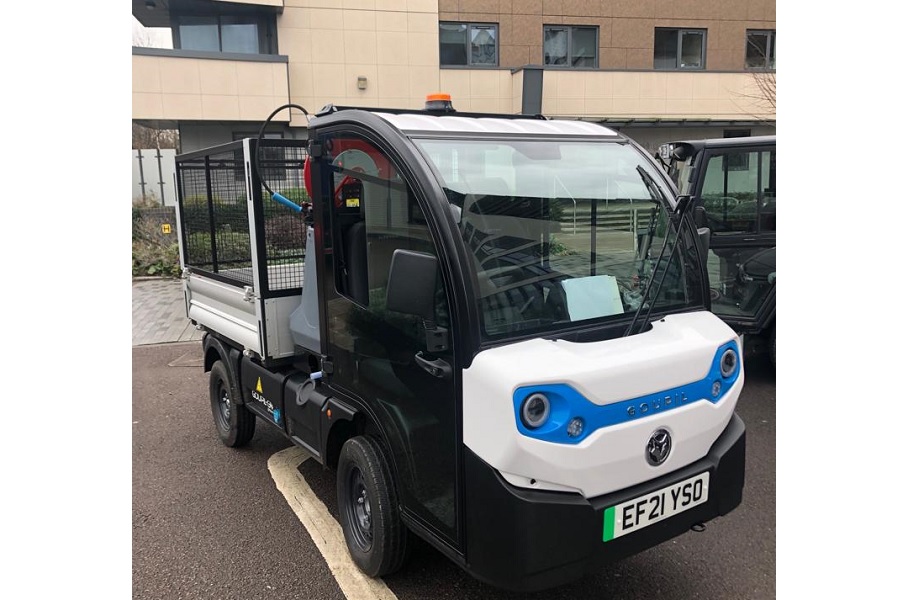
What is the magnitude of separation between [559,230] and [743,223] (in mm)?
4005

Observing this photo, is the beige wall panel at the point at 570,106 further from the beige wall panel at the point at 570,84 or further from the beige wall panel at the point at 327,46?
the beige wall panel at the point at 327,46

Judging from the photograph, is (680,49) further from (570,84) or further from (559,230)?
(559,230)

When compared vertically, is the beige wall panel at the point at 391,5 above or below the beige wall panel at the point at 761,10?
below

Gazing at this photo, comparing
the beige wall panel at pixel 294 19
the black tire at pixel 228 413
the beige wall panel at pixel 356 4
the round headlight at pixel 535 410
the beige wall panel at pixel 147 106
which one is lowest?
the black tire at pixel 228 413

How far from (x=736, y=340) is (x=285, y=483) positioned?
306cm

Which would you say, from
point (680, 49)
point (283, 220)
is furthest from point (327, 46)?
point (283, 220)

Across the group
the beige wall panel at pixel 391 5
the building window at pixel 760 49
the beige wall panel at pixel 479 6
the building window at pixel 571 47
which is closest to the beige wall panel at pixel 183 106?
the beige wall panel at pixel 391 5

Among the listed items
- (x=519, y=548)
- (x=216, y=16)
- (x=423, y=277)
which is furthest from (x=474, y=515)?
(x=216, y=16)

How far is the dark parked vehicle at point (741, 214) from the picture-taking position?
19.6 feet

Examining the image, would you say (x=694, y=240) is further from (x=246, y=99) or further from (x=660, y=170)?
(x=246, y=99)

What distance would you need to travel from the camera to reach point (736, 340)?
277cm

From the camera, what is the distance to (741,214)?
6.05 metres

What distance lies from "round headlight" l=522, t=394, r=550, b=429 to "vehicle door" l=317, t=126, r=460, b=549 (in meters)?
0.33

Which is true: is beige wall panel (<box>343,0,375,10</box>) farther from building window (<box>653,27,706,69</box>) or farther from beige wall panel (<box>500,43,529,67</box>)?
building window (<box>653,27,706,69</box>)
